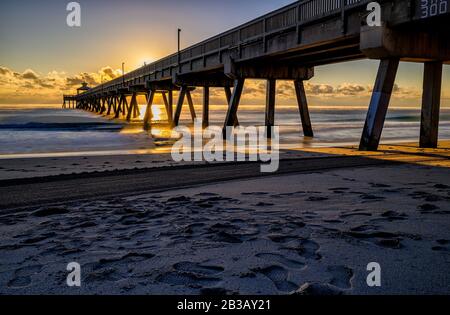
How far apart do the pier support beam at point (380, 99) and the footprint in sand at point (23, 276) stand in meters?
12.9

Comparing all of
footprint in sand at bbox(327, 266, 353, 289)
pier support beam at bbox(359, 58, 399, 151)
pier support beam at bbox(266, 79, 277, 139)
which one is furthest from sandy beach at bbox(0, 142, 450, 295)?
pier support beam at bbox(266, 79, 277, 139)

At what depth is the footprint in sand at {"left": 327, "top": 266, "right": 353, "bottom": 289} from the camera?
300cm

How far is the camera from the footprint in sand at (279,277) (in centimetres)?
297

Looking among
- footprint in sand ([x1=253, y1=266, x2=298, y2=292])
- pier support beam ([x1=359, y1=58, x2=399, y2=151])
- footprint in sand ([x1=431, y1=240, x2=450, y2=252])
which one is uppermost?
pier support beam ([x1=359, y1=58, x2=399, y2=151])

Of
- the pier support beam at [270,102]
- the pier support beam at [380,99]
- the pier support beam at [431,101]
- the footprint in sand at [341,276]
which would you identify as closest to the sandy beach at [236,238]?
the footprint in sand at [341,276]

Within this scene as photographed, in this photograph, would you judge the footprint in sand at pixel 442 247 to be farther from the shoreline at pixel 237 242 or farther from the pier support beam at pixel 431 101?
the pier support beam at pixel 431 101

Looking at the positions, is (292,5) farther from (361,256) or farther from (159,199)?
(361,256)

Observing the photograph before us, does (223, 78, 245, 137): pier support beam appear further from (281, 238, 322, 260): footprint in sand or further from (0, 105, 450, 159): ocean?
(281, 238, 322, 260): footprint in sand

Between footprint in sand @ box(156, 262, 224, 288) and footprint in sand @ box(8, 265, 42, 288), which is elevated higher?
footprint in sand @ box(156, 262, 224, 288)

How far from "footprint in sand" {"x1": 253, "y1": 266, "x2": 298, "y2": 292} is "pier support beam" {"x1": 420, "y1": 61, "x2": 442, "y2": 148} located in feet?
48.0

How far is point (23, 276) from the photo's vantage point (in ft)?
10.8

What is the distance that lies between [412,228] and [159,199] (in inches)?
155
